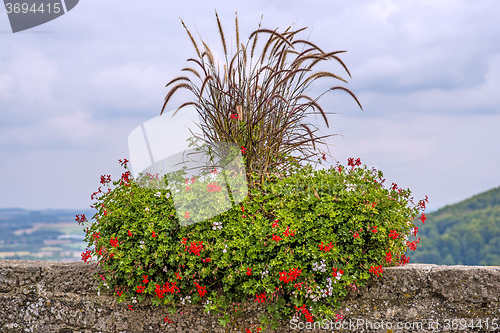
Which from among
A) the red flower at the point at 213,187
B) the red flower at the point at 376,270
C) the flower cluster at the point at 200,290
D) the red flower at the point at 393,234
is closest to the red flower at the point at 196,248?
the flower cluster at the point at 200,290

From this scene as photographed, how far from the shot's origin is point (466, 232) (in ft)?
92.7

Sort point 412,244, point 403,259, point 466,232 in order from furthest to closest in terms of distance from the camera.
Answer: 1. point 466,232
2. point 403,259
3. point 412,244

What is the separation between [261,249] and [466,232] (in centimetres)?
2907

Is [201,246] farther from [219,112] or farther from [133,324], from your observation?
[219,112]

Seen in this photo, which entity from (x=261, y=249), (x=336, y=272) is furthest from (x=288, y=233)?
(x=336, y=272)

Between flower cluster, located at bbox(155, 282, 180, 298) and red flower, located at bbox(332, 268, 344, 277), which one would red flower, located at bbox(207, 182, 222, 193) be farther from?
red flower, located at bbox(332, 268, 344, 277)

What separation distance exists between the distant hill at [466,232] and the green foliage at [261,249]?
78.9ft

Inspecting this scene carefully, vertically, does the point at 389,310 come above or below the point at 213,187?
below

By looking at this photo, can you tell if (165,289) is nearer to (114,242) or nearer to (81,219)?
(114,242)

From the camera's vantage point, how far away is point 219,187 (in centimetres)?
363

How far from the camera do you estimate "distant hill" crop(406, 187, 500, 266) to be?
1053 inches

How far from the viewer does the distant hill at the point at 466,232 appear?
2675 cm

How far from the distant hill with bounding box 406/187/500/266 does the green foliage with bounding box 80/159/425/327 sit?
2404 centimetres

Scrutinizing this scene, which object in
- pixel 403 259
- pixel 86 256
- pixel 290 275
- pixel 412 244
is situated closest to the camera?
pixel 290 275
